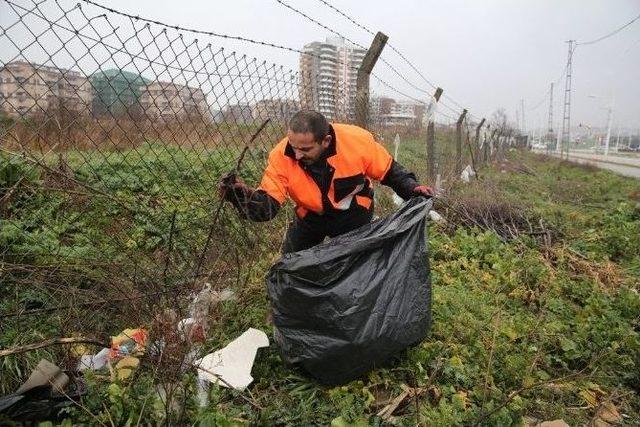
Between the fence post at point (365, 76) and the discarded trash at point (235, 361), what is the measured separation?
2.54m

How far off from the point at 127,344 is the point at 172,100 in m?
1.55

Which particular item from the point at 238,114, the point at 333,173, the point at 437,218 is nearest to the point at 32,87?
the point at 238,114

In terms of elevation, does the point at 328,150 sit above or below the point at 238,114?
below

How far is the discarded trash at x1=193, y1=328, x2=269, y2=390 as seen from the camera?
217 cm

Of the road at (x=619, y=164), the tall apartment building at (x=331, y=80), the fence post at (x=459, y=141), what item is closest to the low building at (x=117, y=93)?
the tall apartment building at (x=331, y=80)

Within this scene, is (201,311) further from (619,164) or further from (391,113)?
(619,164)

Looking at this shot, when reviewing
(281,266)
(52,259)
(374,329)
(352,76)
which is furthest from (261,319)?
(352,76)

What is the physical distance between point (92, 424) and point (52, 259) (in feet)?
5.21

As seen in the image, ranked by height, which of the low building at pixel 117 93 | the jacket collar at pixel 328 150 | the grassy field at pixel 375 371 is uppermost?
the low building at pixel 117 93

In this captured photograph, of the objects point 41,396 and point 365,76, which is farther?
point 365,76

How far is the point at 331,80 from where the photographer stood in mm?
4434

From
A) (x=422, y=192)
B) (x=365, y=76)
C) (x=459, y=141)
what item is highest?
Result: (x=365, y=76)

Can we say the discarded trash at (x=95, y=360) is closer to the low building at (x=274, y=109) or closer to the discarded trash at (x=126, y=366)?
the discarded trash at (x=126, y=366)

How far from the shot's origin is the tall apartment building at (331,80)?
413 centimetres
